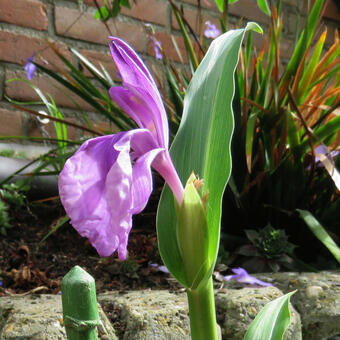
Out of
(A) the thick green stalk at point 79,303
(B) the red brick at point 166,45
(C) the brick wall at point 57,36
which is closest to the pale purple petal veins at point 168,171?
(A) the thick green stalk at point 79,303

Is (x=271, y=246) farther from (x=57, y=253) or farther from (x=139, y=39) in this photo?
(x=139, y=39)

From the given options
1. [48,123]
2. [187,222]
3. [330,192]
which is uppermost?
[48,123]

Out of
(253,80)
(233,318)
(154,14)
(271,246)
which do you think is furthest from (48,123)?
(233,318)

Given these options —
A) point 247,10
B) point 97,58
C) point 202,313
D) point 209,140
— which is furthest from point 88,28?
point 202,313

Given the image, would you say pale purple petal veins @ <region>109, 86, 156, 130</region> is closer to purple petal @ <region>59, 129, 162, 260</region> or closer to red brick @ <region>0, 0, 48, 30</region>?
purple petal @ <region>59, 129, 162, 260</region>

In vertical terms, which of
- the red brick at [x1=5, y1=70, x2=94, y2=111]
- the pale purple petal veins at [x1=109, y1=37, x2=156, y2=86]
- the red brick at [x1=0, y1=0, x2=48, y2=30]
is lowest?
the pale purple petal veins at [x1=109, y1=37, x2=156, y2=86]

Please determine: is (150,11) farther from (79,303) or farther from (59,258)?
(79,303)

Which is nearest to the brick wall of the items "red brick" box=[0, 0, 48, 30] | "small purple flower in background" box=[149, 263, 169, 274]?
"red brick" box=[0, 0, 48, 30]

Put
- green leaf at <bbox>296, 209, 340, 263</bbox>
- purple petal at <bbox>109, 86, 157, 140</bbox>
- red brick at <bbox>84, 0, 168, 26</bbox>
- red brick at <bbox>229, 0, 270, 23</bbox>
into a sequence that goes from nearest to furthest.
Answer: purple petal at <bbox>109, 86, 157, 140</bbox>, green leaf at <bbox>296, 209, 340, 263</bbox>, red brick at <bbox>84, 0, 168, 26</bbox>, red brick at <bbox>229, 0, 270, 23</bbox>
